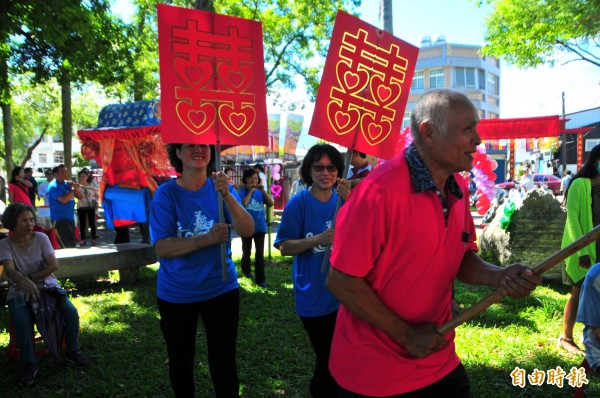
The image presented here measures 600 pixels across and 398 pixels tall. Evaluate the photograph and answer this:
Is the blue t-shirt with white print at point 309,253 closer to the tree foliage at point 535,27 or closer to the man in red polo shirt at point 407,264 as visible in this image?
the man in red polo shirt at point 407,264

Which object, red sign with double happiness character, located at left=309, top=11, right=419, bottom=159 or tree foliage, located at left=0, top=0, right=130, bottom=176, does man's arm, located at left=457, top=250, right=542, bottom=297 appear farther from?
tree foliage, located at left=0, top=0, right=130, bottom=176

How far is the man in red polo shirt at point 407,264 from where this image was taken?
1709 millimetres

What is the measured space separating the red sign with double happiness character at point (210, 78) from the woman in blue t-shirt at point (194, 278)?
1.03ft

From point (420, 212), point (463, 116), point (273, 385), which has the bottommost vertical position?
point (273, 385)

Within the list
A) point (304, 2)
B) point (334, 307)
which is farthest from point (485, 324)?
point (304, 2)

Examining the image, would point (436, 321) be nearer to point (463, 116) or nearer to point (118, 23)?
point (463, 116)

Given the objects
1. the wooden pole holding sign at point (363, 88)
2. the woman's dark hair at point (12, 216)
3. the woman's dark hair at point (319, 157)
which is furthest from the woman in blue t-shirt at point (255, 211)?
the wooden pole holding sign at point (363, 88)

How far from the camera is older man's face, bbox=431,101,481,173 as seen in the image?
178 cm

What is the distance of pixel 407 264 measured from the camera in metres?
1.75

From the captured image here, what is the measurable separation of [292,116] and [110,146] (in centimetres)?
1629

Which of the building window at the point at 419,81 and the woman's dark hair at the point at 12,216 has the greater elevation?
the building window at the point at 419,81

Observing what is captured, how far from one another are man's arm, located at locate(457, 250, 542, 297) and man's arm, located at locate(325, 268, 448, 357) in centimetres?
35

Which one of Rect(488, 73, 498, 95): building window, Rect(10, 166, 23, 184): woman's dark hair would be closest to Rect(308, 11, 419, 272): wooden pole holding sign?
Rect(10, 166, 23, 184): woman's dark hair

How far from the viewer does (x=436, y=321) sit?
1900mm
